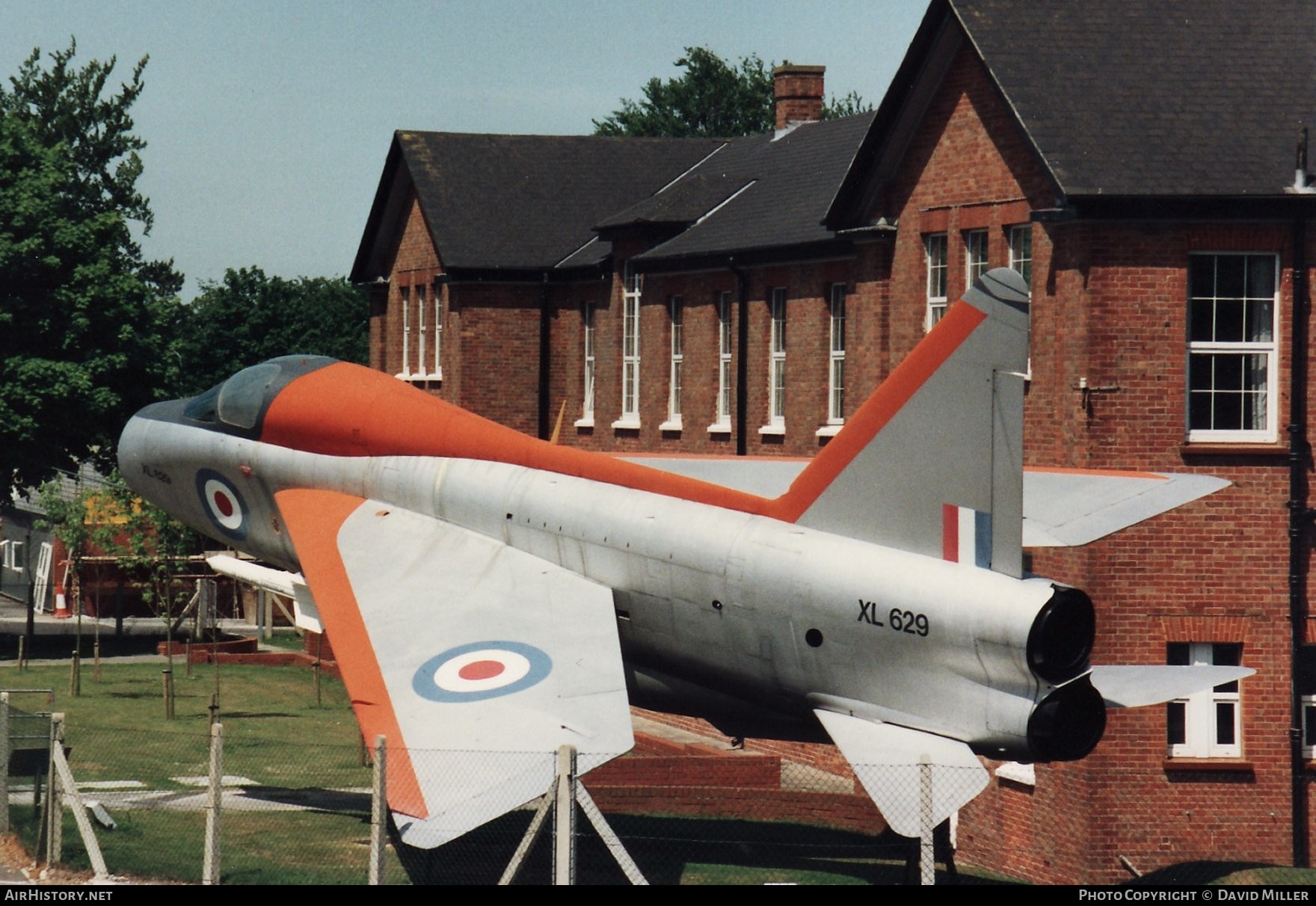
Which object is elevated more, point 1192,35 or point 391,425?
point 1192,35

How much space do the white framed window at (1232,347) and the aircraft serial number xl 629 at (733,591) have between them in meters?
5.69

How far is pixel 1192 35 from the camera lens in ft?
80.3

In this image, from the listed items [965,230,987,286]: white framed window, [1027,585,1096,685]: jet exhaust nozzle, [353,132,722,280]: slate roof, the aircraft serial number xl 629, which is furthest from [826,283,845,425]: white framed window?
[1027,585,1096,685]: jet exhaust nozzle

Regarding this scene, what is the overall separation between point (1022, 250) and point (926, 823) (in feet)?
35.2

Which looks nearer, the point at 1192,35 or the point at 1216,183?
the point at 1216,183

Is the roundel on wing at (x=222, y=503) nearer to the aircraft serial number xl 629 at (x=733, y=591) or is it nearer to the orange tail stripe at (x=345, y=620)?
the orange tail stripe at (x=345, y=620)

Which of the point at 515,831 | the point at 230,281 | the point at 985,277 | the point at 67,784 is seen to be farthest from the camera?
the point at 230,281

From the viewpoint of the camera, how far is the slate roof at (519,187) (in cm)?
4347

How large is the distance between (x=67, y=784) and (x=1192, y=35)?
16.3 m

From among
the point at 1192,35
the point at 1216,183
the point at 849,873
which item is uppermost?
the point at 1192,35

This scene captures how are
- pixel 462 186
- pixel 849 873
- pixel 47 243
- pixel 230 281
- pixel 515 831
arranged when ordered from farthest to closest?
pixel 230 281 < pixel 462 186 < pixel 47 243 < pixel 515 831 < pixel 849 873

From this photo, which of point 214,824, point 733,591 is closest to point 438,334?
point 733,591

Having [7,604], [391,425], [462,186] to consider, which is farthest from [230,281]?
[391,425]

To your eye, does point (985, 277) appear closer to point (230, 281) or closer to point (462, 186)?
point (462, 186)
